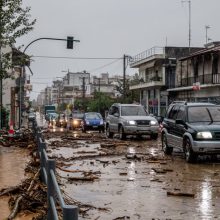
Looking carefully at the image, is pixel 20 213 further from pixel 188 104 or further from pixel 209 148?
pixel 188 104

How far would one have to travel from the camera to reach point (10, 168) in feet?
46.3

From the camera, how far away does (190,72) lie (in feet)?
193

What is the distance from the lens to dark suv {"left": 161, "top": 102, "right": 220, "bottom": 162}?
16.0 metres

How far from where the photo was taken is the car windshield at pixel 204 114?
17312 mm

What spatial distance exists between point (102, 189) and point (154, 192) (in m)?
1.07

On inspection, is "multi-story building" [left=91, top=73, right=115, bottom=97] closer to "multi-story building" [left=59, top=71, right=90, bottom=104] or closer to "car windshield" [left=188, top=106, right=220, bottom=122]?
"multi-story building" [left=59, top=71, right=90, bottom=104]

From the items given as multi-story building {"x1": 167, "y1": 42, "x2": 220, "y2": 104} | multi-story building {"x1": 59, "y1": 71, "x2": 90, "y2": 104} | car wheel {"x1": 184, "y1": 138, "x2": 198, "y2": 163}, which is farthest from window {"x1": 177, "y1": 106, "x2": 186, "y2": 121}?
multi-story building {"x1": 59, "y1": 71, "x2": 90, "y2": 104}

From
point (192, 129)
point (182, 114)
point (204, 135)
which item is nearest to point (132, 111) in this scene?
point (182, 114)

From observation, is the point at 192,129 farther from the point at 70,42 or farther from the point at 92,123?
the point at 92,123

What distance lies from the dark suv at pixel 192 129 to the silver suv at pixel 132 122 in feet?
26.3

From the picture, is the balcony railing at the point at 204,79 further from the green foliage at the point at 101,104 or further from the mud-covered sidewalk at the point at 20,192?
the mud-covered sidewalk at the point at 20,192

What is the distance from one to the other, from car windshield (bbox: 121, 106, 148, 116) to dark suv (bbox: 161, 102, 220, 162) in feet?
31.4

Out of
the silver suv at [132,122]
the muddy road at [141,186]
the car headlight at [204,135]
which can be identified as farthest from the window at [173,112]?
the silver suv at [132,122]

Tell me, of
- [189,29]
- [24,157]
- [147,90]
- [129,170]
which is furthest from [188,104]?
[147,90]
